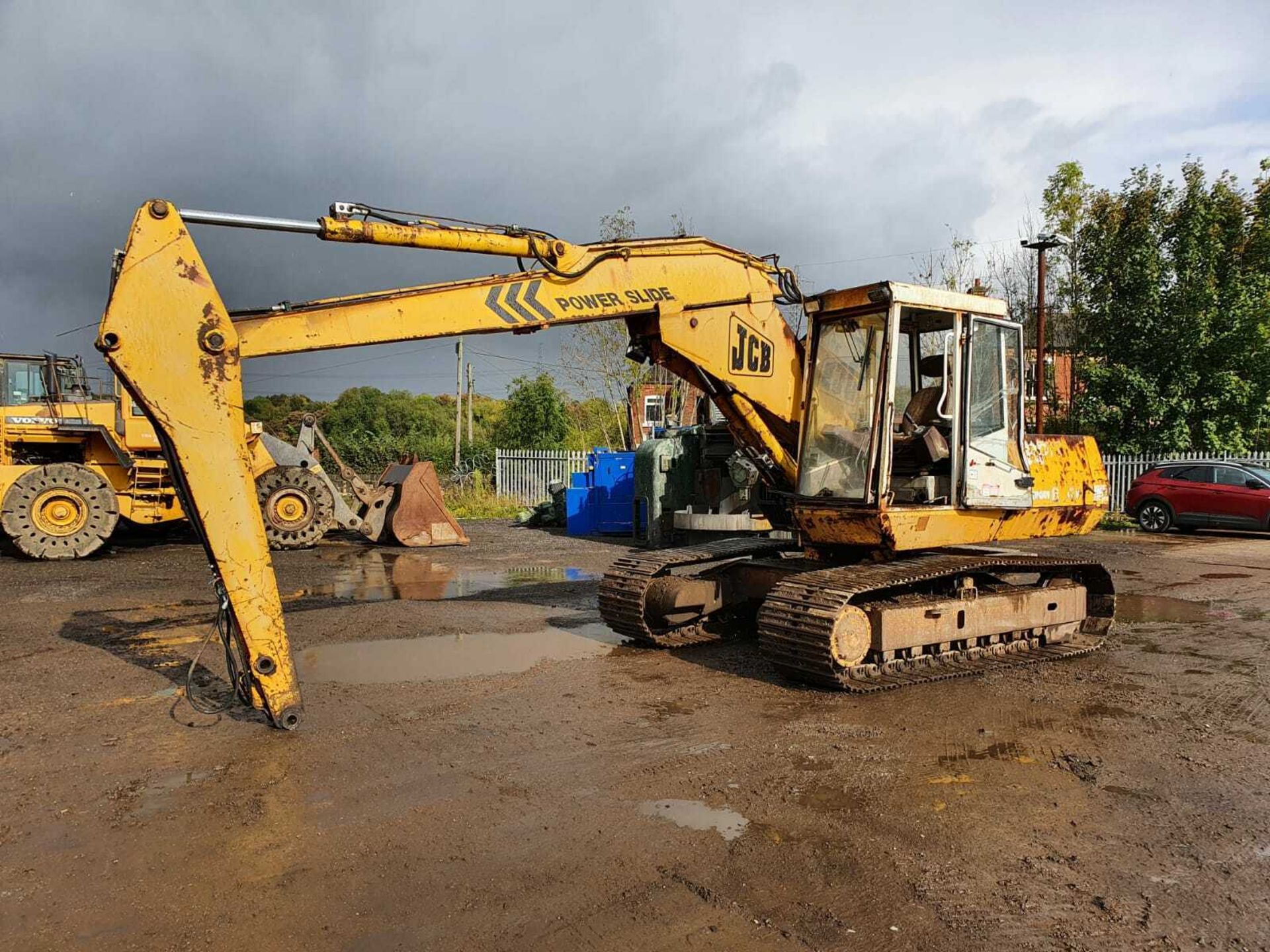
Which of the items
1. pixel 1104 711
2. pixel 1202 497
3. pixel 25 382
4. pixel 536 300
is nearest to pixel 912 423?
pixel 1104 711

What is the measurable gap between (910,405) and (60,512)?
12.4 m

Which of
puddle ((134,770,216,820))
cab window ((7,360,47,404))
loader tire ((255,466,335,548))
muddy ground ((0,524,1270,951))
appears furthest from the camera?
cab window ((7,360,47,404))

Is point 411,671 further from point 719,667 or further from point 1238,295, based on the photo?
point 1238,295

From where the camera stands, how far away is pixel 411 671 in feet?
23.2

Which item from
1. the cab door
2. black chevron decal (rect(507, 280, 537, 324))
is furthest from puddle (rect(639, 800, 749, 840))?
the cab door

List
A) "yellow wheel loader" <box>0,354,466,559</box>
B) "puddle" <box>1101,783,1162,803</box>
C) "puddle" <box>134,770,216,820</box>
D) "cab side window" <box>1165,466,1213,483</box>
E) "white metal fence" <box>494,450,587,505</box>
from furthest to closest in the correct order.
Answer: "white metal fence" <box>494,450,587,505</box> → "cab side window" <box>1165,466,1213,483</box> → "yellow wheel loader" <box>0,354,466,559</box> → "puddle" <box>1101,783,1162,803</box> → "puddle" <box>134,770,216,820</box>

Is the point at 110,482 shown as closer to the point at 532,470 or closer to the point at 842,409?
the point at 532,470

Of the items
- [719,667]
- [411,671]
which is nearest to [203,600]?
[411,671]

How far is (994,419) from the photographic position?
24.0ft

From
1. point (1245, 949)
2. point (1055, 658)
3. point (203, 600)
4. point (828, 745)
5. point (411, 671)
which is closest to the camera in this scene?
point (1245, 949)

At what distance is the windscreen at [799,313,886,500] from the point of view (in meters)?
6.98

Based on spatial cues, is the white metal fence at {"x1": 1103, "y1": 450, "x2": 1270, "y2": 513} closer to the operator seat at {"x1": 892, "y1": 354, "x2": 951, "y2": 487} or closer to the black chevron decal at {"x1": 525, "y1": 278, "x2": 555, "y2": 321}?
the operator seat at {"x1": 892, "y1": 354, "x2": 951, "y2": 487}

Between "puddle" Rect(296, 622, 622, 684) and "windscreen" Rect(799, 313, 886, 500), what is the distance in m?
2.36

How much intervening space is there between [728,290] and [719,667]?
296 centimetres
